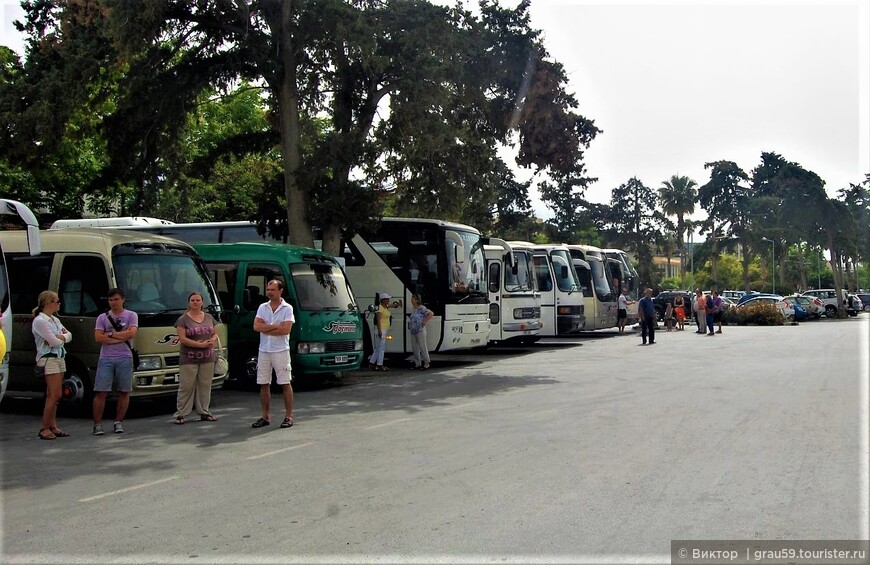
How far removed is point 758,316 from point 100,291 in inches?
1402

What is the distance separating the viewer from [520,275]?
999 inches

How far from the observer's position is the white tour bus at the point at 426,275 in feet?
65.7

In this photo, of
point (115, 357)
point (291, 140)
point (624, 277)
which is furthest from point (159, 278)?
point (624, 277)

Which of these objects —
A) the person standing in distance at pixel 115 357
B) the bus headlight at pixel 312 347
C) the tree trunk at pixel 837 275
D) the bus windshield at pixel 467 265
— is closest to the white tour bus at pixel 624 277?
the bus windshield at pixel 467 265

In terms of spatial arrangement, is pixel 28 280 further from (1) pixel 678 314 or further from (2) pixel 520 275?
(1) pixel 678 314

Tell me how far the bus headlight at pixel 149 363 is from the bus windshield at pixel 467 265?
29.7 feet

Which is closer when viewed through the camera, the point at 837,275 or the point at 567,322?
the point at 567,322

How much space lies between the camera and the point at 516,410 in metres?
12.1

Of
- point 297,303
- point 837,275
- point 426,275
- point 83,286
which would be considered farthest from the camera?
point 837,275

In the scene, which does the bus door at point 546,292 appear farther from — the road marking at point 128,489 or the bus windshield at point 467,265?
the road marking at point 128,489

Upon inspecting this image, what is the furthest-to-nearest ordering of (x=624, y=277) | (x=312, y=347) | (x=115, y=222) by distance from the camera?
(x=624, y=277)
(x=115, y=222)
(x=312, y=347)

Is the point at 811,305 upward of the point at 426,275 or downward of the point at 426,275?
downward

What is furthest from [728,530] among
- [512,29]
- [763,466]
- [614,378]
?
[512,29]

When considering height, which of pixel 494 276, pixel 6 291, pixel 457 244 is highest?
pixel 457 244
